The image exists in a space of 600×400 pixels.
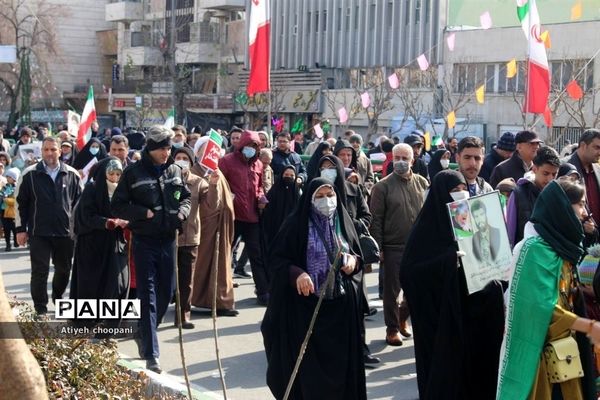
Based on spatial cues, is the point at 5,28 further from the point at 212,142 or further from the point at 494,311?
the point at 494,311

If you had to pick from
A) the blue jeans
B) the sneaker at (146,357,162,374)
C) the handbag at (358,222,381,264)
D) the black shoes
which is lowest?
the black shoes

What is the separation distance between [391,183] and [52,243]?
359 centimetres

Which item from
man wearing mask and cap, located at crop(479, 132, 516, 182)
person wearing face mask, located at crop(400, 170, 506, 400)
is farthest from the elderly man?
man wearing mask and cap, located at crop(479, 132, 516, 182)

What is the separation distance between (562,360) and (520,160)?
198 inches

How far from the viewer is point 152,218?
8.05 meters

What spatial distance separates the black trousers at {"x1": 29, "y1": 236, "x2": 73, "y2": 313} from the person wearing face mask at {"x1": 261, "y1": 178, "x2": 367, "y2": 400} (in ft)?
14.0

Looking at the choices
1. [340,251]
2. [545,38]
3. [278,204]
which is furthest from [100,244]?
[545,38]

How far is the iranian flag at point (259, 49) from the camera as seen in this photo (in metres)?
14.9

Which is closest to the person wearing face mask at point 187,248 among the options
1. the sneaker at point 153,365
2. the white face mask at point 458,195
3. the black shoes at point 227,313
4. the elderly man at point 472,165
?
the black shoes at point 227,313

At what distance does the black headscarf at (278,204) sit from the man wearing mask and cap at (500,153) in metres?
2.16

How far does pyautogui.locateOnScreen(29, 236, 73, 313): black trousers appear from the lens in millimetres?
10242

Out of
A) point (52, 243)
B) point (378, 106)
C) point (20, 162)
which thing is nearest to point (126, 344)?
point (52, 243)

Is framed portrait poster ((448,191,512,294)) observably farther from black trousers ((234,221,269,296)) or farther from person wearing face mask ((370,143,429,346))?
black trousers ((234,221,269,296))

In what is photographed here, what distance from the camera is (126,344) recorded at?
920 centimetres
